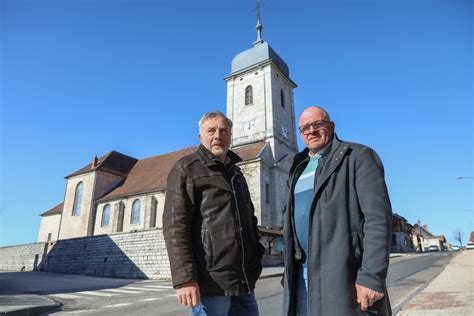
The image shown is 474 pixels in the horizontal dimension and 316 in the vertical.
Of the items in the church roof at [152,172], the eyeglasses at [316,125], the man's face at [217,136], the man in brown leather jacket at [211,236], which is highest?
the church roof at [152,172]

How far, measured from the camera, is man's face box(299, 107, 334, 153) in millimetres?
2689

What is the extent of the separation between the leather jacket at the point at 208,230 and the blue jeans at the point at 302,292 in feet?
1.10

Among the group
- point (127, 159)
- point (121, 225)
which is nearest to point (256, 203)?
point (121, 225)

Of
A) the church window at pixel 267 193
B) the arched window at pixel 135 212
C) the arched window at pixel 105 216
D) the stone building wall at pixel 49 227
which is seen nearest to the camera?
the church window at pixel 267 193

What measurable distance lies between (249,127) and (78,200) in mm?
18712

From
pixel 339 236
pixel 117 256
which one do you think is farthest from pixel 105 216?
pixel 339 236

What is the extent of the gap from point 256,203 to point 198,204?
22.2 m

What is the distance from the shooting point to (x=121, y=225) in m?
28.1

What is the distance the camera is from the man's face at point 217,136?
260cm

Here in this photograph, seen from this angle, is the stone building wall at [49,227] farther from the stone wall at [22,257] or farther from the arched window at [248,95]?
the arched window at [248,95]

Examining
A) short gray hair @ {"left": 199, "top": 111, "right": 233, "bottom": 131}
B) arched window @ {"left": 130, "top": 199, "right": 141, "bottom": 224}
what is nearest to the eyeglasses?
short gray hair @ {"left": 199, "top": 111, "right": 233, "bottom": 131}

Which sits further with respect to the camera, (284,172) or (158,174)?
(158,174)

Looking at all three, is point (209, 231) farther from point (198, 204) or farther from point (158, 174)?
point (158, 174)

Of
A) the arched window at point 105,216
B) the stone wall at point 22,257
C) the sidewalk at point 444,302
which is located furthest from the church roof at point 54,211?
the sidewalk at point 444,302
